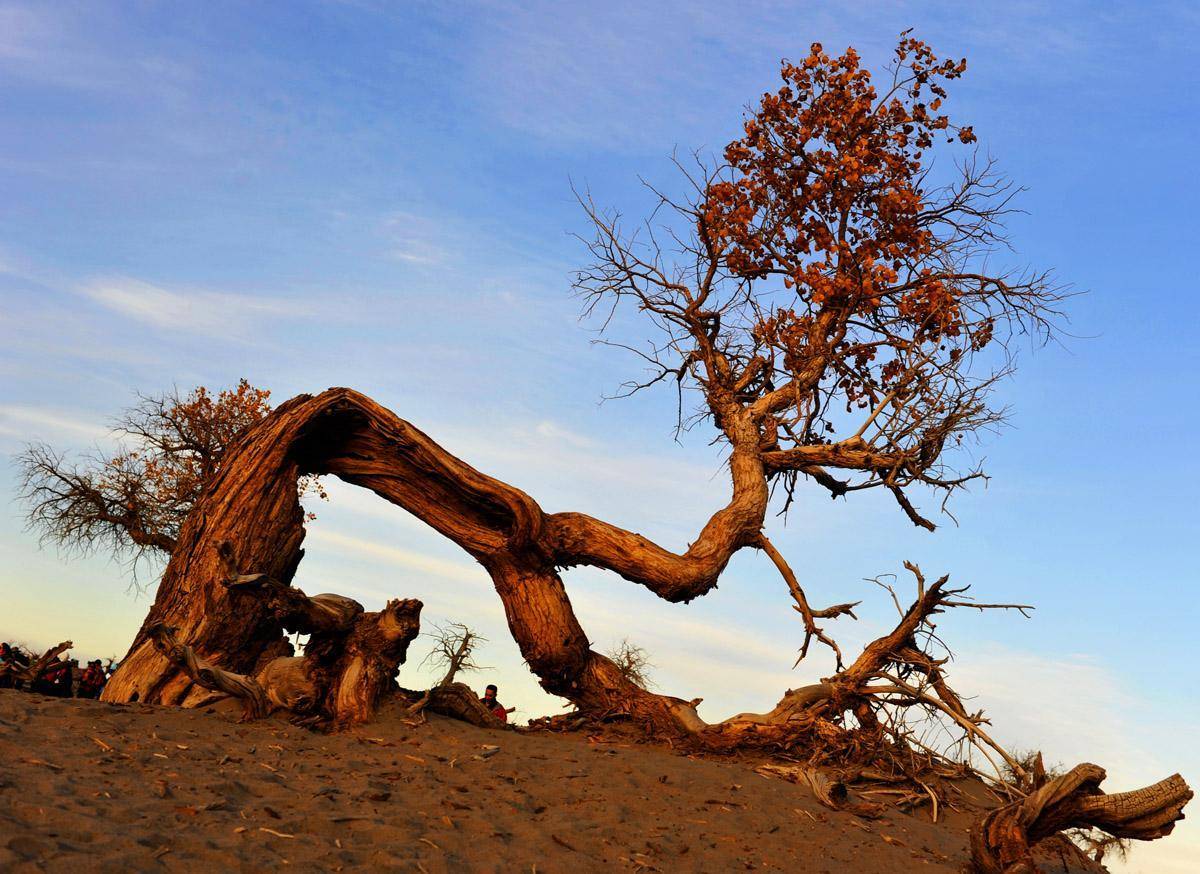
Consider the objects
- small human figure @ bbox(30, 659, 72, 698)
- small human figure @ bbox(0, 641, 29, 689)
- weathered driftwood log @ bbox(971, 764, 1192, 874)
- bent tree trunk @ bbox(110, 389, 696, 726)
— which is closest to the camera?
weathered driftwood log @ bbox(971, 764, 1192, 874)

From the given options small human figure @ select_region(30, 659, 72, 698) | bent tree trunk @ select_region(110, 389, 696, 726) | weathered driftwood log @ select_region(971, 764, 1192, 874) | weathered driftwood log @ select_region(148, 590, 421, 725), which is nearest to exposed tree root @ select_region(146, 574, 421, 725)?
weathered driftwood log @ select_region(148, 590, 421, 725)

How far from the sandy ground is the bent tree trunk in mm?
1656

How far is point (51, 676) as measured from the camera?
581 inches

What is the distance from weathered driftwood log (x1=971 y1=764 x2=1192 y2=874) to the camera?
7355mm

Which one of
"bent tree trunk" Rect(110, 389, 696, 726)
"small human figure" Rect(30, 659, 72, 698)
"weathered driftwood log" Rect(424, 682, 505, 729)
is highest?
"bent tree trunk" Rect(110, 389, 696, 726)

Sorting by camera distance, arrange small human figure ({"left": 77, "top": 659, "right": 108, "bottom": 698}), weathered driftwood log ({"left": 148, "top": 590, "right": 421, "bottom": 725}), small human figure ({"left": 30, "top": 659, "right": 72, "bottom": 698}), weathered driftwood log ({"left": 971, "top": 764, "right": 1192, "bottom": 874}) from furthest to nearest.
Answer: small human figure ({"left": 77, "top": 659, "right": 108, "bottom": 698}) < small human figure ({"left": 30, "top": 659, "right": 72, "bottom": 698}) < weathered driftwood log ({"left": 148, "top": 590, "right": 421, "bottom": 725}) < weathered driftwood log ({"left": 971, "top": 764, "right": 1192, "bottom": 874})

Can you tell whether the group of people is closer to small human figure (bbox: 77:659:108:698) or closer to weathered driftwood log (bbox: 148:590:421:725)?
small human figure (bbox: 77:659:108:698)

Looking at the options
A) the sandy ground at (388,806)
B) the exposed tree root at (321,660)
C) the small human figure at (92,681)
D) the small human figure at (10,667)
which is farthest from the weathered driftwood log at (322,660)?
the small human figure at (92,681)

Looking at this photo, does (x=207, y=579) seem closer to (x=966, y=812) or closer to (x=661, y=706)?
(x=661, y=706)

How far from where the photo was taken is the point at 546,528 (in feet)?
Answer: 38.6

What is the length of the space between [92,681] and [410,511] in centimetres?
686

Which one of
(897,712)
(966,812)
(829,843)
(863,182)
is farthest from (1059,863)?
(863,182)

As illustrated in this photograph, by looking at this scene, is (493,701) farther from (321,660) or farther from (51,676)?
(51,676)

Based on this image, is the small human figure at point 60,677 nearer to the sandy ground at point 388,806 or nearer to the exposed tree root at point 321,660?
the exposed tree root at point 321,660
